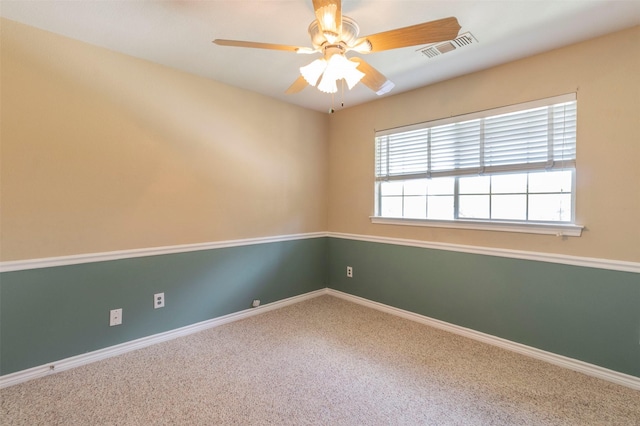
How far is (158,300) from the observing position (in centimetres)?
267

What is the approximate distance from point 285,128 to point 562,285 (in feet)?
10.0

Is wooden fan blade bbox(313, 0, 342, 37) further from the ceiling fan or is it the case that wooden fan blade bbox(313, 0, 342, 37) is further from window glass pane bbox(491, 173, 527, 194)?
window glass pane bbox(491, 173, 527, 194)

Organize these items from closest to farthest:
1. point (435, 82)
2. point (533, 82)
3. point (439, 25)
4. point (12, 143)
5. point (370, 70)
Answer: point (439, 25)
point (370, 70)
point (12, 143)
point (533, 82)
point (435, 82)

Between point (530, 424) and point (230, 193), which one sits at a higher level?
point (230, 193)

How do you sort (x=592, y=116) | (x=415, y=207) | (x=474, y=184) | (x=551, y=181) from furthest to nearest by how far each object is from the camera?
1. (x=415, y=207)
2. (x=474, y=184)
3. (x=551, y=181)
4. (x=592, y=116)

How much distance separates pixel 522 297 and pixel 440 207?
1.05 meters

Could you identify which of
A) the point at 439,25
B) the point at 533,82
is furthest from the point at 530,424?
the point at 533,82

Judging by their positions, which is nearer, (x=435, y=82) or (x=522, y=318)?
(x=522, y=318)

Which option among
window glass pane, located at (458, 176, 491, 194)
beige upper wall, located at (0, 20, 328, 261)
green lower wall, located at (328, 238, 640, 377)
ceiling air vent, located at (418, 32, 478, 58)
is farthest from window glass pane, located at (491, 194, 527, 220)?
beige upper wall, located at (0, 20, 328, 261)

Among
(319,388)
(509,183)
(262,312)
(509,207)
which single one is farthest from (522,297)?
(262,312)

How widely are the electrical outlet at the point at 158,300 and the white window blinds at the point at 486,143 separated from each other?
258 cm

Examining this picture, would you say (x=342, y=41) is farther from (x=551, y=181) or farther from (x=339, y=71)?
(x=551, y=181)

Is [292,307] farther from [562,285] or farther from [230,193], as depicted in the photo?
[562,285]

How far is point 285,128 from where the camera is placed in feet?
11.8
